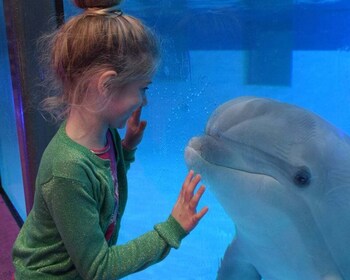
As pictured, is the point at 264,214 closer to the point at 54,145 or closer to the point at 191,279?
the point at 54,145

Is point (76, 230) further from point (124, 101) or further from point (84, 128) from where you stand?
point (124, 101)

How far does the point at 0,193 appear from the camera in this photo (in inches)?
247

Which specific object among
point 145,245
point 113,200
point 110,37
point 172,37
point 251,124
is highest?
point 110,37

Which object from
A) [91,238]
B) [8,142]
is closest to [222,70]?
[91,238]

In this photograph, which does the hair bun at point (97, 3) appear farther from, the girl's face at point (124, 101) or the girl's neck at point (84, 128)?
the girl's neck at point (84, 128)

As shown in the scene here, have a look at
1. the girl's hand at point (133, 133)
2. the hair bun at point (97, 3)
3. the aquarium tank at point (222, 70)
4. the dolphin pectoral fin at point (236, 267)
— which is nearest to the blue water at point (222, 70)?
the aquarium tank at point (222, 70)

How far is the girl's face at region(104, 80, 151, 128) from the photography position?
6.44 feet

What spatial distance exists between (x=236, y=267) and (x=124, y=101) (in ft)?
5.01

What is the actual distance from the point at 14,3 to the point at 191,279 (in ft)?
8.05

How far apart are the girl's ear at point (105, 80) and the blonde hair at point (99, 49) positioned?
0.02 metres

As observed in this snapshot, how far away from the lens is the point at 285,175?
7.93 feet

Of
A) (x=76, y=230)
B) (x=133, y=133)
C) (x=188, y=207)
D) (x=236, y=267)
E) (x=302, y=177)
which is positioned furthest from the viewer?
(x=236, y=267)

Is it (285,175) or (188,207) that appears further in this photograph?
(285,175)

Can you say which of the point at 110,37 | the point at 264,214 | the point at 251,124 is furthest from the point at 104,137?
the point at 264,214
